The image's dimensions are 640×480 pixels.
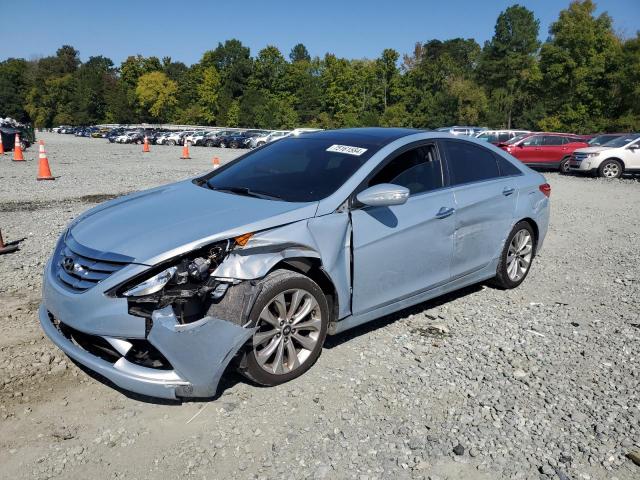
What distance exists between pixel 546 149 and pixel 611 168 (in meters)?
2.93

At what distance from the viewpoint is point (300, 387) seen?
3.44 metres

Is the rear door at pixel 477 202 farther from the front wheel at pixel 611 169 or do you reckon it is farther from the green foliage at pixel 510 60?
the green foliage at pixel 510 60

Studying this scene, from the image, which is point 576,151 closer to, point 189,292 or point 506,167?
point 506,167

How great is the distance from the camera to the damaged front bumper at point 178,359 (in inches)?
113

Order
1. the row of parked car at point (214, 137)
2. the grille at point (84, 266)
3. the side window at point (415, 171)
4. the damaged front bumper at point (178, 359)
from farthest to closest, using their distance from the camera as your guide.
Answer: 1. the row of parked car at point (214, 137)
2. the side window at point (415, 171)
3. the grille at point (84, 266)
4. the damaged front bumper at point (178, 359)

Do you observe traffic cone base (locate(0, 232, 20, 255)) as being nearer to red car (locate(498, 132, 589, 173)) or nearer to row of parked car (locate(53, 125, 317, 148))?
red car (locate(498, 132, 589, 173))

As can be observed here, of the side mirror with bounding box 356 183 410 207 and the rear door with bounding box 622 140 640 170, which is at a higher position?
the side mirror with bounding box 356 183 410 207

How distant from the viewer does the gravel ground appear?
2719mm

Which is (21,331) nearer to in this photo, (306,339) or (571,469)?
(306,339)

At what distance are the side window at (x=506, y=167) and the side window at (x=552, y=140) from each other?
56.0 ft

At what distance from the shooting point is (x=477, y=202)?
4660 millimetres

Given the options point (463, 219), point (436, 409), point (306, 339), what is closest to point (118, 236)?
point (306, 339)

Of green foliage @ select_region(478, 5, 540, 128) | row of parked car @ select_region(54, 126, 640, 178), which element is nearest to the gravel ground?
row of parked car @ select_region(54, 126, 640, 178)

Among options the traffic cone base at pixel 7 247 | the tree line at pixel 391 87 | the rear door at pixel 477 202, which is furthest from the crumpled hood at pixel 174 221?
the tree line at pixel 391 87
